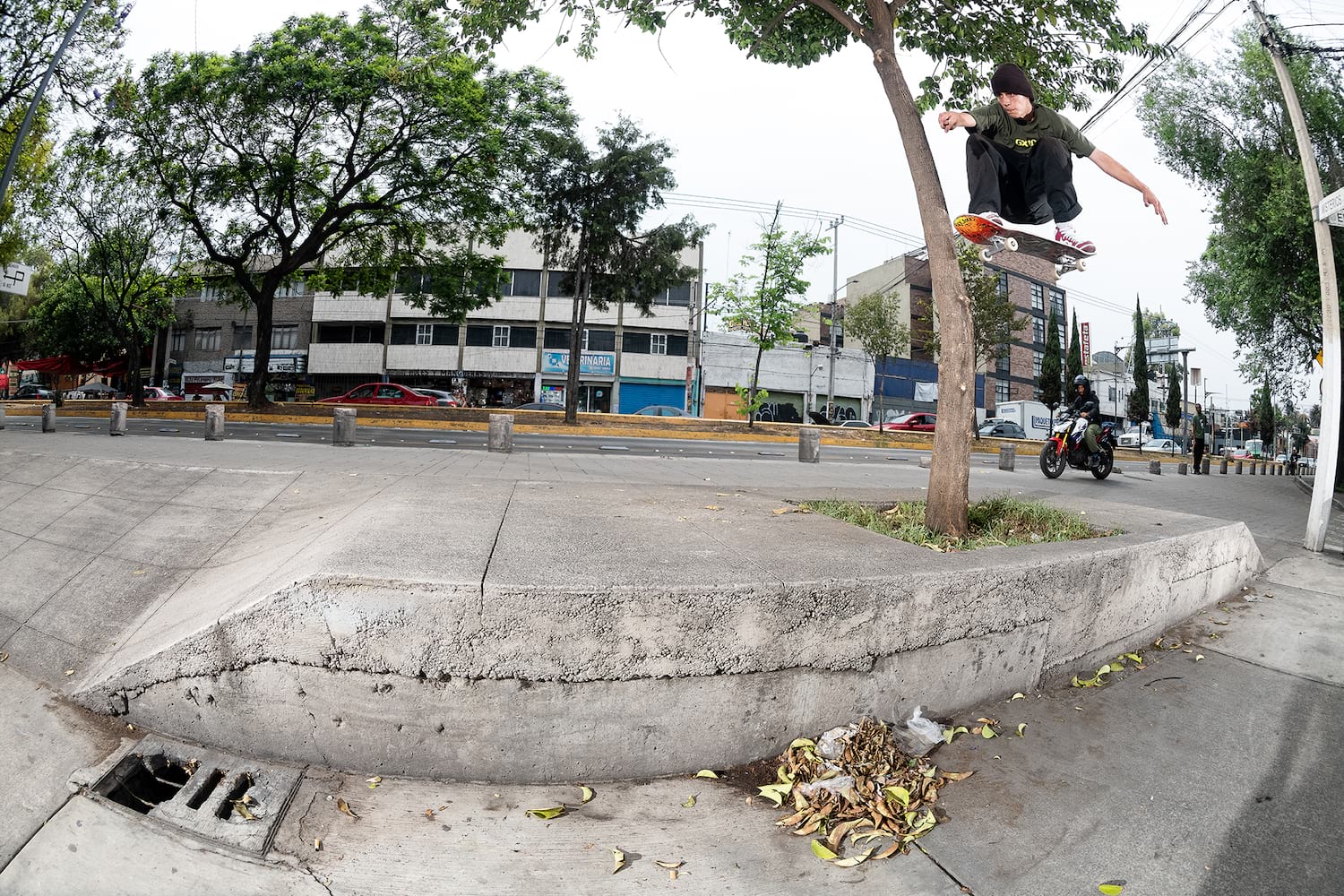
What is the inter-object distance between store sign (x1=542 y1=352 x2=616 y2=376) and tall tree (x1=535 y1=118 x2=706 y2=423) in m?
15.7

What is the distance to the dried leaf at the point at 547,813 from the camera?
95.9 inches

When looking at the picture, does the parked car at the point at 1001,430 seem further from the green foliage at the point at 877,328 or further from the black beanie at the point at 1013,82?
the black beanie at the point at 1013,82

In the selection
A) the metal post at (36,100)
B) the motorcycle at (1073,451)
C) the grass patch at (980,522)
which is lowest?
the grass patch at (980,522)

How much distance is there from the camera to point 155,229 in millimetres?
27969

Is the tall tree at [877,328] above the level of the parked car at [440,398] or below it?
above

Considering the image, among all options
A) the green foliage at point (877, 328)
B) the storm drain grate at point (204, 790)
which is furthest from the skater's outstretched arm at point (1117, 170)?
the green foliage at point (877, 328)

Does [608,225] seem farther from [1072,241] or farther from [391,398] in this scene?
[1072,241]

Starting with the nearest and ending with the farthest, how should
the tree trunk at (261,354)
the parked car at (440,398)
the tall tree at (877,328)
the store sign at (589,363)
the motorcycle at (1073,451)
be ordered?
the motorcycle at (1073,451) → the tree trunk at (261,354) → the parked car at (440,398) → the tall tree at (877,328) → the store sign at (589,363)

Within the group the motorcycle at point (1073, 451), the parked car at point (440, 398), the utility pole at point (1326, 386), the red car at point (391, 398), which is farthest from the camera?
the parked car at point (440, 398)

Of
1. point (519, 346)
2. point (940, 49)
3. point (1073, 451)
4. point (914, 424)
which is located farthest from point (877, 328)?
point (940, 49)

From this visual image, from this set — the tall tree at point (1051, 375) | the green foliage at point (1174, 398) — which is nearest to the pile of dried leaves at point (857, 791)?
the tall tree at point (1051, 375)

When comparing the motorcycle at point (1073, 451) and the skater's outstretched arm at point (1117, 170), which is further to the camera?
the motorcycle at point (1073, 451)

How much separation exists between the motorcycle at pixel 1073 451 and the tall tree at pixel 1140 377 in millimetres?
47355

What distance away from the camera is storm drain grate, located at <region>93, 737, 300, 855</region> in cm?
235
